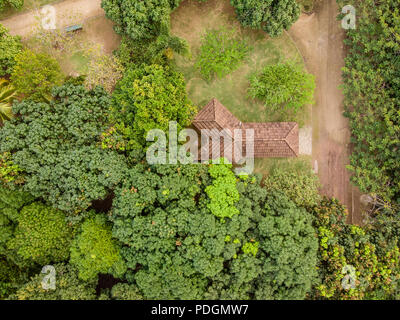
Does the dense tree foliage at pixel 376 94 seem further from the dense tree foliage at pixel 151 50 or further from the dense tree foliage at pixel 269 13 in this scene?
the dense tree foliage at pixel 151 50

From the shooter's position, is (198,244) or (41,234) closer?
(198,244)

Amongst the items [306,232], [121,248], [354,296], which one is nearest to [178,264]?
[121,248]

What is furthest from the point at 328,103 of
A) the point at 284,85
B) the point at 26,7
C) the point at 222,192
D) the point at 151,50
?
the point at 26,7

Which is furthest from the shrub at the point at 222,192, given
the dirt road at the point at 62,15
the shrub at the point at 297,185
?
the dirt road at the point at 62,15

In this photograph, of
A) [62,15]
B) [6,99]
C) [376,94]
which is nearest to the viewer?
[376,94]

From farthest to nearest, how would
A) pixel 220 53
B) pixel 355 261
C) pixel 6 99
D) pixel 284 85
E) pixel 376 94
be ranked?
1. pixel 220 53
2. pixel 284 85
3. pixel 6 99
4. pixel 376 94
5. pixel 355 261

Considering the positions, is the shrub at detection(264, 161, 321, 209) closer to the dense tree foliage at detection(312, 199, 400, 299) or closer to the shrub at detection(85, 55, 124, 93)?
the dense tree foliage at detection(312, 199, 400, 299)

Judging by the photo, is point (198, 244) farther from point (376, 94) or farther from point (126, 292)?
point (376, 94)
